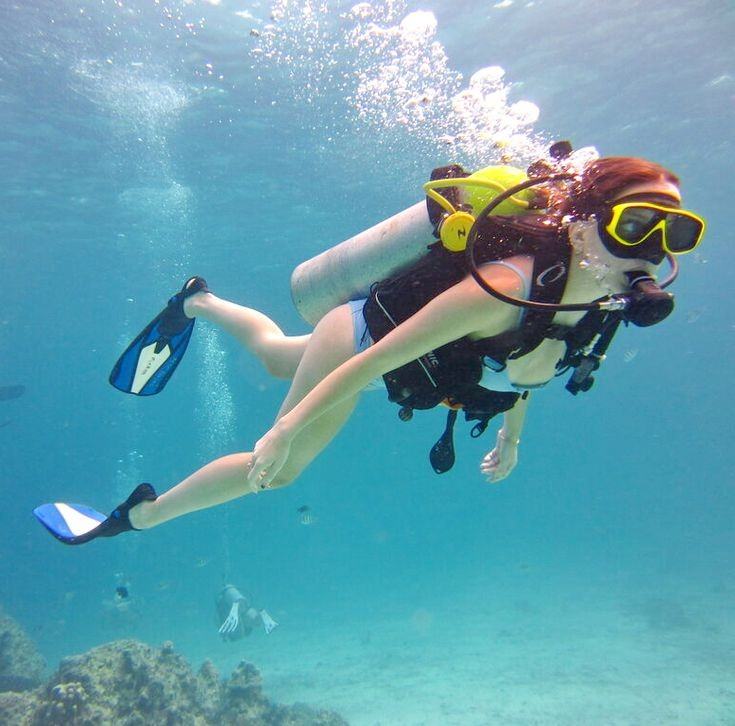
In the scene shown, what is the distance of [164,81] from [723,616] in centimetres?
2606

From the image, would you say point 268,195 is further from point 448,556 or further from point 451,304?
point 448,556

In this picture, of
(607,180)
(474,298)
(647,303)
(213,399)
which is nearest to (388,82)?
(607,180)

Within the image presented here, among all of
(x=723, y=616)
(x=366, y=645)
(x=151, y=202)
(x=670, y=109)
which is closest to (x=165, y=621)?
(x=366, y=645)

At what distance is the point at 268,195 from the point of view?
24172 millimetres

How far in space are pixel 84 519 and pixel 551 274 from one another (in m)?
5.31

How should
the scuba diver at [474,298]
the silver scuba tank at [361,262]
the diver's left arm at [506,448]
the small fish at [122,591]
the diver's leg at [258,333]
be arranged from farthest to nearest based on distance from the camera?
the small fish at [122,591] → the diver's left arm at [506,448] → the diver's leg at [258,333] → the silver scuba tank at [361,262] → the scuba diver at [474,298]

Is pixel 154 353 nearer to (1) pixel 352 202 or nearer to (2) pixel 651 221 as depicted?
(2) pixel 651 221

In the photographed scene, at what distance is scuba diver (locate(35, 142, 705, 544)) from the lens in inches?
100.0

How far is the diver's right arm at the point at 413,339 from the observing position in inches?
108

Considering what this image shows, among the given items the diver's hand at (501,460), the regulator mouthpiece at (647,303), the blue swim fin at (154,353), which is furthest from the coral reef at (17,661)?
the regulator mouthpiece at (647,303)

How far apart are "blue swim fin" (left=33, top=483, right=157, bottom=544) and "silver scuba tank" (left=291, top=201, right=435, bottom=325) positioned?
2.19 meters

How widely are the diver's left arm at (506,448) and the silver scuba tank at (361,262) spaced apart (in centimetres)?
192

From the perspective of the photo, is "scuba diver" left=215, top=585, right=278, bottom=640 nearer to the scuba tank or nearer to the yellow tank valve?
the scuba tank

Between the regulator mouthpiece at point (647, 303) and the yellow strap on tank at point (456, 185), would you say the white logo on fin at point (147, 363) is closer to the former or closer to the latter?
the yellow strap on tank at point (456, 185)
